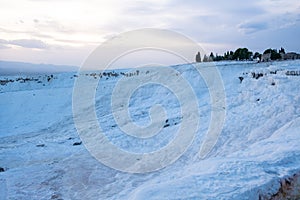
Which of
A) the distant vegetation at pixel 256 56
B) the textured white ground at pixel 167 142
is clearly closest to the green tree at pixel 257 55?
the distant vegetation at pixel 256 56

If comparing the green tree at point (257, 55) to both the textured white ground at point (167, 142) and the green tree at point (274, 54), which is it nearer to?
the green tree at point (274, 54)

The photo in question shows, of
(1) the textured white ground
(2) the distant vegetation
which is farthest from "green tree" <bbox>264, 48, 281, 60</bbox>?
(1) the textured white ground

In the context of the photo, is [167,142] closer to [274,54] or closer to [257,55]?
[274,54]

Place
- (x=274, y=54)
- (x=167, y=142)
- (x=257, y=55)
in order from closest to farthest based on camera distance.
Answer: (x=167, y=142)
(x=274, y=54)
(x=257, y=55)

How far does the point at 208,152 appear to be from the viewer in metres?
11.2

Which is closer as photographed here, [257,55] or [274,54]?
[274,54]

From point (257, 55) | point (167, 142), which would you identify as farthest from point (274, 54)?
point (167, 142)

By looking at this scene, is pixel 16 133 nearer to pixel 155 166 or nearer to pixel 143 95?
pixel 143 95

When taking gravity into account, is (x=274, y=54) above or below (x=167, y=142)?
above

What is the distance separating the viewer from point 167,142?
13.3 meters

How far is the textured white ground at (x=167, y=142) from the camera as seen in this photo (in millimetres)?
5758

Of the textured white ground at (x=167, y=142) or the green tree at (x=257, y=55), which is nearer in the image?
the textured white ground at (x=167, y=142)

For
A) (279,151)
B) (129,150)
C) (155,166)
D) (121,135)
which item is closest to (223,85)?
(121,135)

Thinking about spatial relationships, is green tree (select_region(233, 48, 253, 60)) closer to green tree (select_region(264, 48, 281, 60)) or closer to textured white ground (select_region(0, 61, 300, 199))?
green tree (select_region(264, 48, 281, 60))
